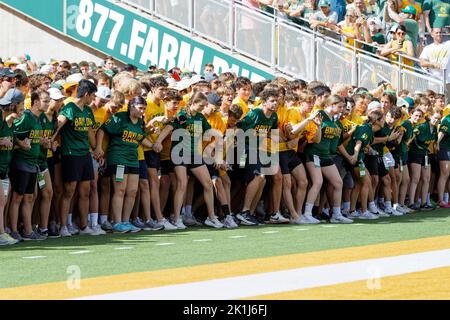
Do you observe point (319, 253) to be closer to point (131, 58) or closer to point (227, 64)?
point (227, 64)

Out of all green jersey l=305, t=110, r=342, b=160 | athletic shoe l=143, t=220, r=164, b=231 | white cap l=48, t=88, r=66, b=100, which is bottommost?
athletic shoe l=143, t=220, r=164, b=231

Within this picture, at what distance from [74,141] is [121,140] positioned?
2.51ft

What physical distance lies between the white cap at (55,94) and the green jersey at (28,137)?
45cm

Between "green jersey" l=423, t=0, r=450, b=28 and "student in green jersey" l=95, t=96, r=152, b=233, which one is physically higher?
"green jersey" l=423, t=0, r=450, b=28

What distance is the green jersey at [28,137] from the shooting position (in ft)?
47.1

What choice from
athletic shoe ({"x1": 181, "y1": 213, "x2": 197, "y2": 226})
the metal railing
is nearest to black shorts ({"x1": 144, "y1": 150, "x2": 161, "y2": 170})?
athletic shoe ({"x1": 181, "y1": 213, "x2": 197, "y2": 226})

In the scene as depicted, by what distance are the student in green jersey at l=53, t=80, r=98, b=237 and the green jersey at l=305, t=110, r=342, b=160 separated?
12.8 feet

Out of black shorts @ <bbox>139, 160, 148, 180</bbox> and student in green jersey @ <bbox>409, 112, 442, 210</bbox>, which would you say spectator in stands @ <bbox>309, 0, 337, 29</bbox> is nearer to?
student in green jersey @ <bbox>409, 112, 442, 210</bbox>

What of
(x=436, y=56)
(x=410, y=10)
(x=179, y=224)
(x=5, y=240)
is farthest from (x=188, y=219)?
(x=410, y=10)

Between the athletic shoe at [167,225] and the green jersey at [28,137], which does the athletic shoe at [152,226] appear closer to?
the athletic shoe at [167,225]

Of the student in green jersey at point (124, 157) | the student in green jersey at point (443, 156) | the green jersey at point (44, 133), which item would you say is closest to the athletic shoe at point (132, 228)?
the student in green jersey at point (124, 157)

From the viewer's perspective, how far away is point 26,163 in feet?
47.4

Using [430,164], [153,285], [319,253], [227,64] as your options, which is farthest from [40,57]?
[153,285]

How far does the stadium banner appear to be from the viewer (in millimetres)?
24375
